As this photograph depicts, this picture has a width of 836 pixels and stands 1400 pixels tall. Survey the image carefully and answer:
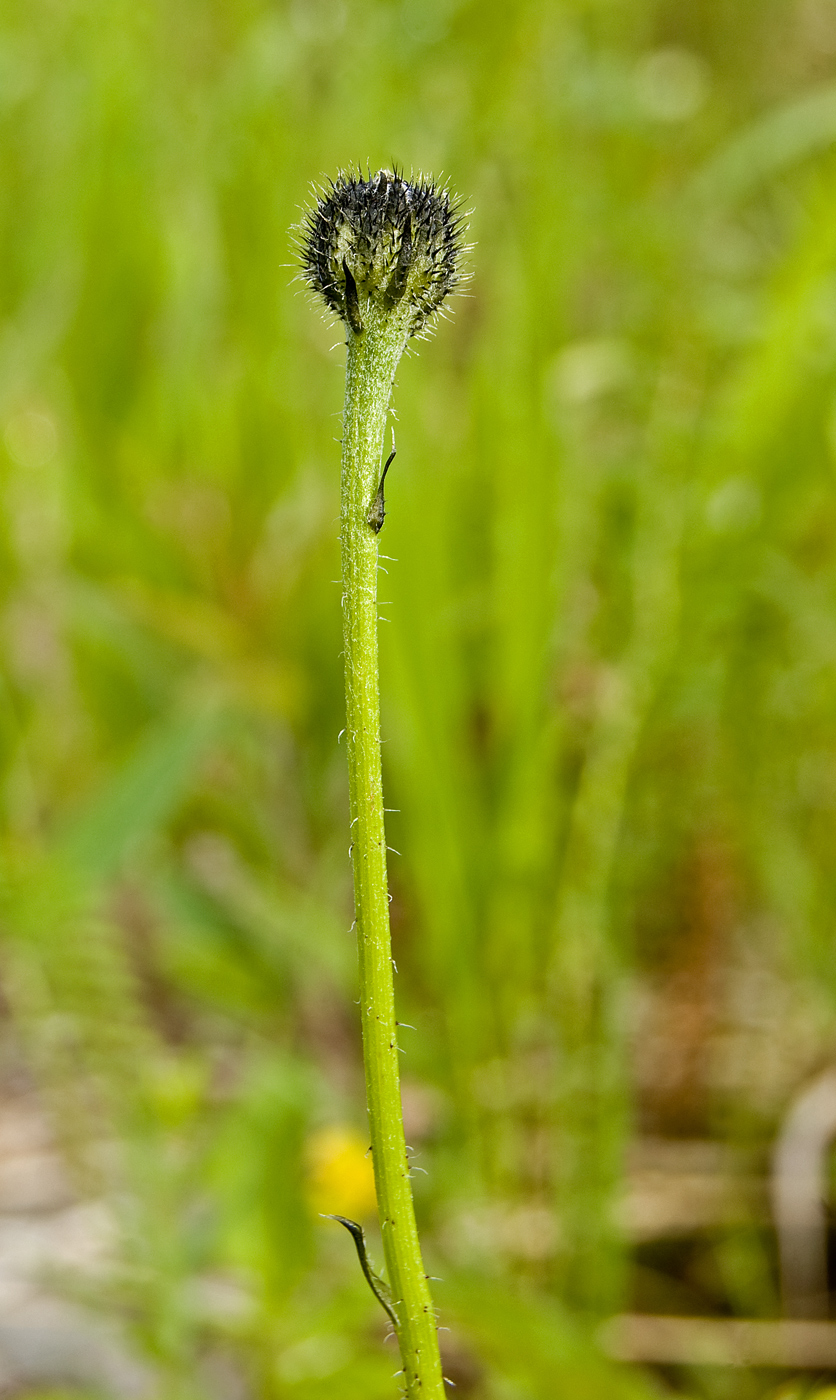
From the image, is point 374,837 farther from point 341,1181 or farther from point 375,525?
point 341,1181

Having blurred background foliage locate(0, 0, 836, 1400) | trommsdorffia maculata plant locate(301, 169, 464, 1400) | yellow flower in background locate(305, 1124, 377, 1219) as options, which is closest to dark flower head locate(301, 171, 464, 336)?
trommsdorffia maculata plant locate(301, 169, 464, 1400)

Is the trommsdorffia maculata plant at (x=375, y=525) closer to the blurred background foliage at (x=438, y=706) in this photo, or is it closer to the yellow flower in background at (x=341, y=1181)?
the blurred background foliage at (x=438, y=706)

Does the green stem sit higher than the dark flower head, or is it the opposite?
the dark flower head

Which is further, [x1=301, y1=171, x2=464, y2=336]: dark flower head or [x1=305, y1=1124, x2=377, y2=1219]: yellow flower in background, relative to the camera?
[x1=305, y1=1124, x2=377, y2=1219]: yellow flower in background

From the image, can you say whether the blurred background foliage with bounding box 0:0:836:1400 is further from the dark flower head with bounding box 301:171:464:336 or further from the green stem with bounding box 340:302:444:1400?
the dark flower head with bounding box 301:171:464:336

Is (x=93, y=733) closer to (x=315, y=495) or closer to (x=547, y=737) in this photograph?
(x=315, y=495)

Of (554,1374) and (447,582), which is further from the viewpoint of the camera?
(447,582)

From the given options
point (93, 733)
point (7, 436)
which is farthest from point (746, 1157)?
point (7, 436)

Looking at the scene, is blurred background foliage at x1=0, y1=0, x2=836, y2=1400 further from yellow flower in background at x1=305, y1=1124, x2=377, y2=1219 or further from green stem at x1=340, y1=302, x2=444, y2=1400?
green stem at x1=340, y1=302, x2=444, y2=1400
